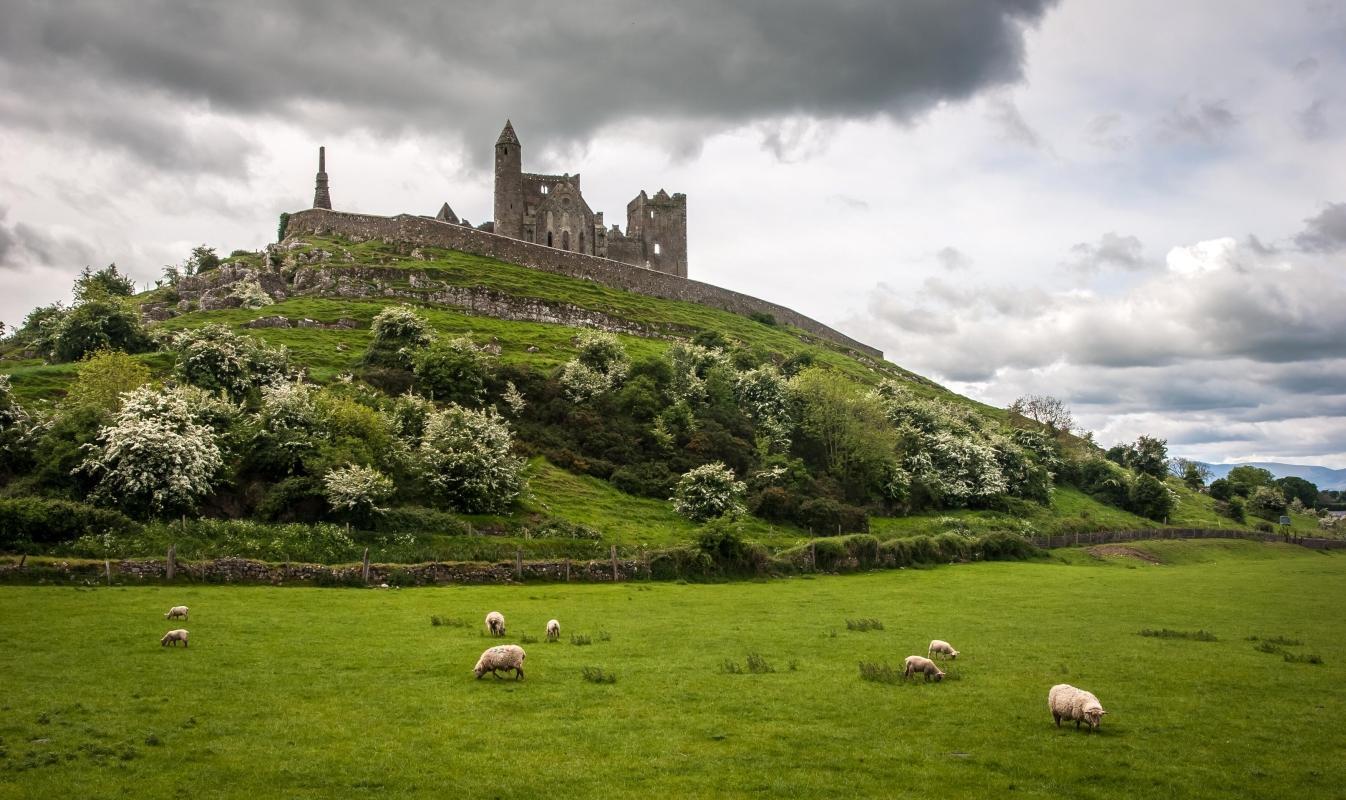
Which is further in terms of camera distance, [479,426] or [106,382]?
[479,426]

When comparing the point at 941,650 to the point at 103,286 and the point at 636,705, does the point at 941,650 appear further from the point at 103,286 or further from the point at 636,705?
the point at 103,286

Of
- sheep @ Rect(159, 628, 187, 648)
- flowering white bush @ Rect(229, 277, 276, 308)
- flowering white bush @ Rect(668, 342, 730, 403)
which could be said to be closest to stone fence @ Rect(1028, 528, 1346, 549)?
flowering white bush @ Rect(668, 342, 730, 403)

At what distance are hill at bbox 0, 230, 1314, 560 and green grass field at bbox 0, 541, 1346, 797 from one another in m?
11.5

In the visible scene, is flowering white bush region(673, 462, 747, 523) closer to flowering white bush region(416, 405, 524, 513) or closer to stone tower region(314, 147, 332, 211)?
flowering white bush region(416, 405, 524, 513)

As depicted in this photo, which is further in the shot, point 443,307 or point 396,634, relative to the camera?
point 443,307

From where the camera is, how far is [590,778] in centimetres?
1458

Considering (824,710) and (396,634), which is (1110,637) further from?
(396,634)

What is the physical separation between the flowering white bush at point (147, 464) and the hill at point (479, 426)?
7.1 inches

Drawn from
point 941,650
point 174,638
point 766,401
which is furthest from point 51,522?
point 766,401

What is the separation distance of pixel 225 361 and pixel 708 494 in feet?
113

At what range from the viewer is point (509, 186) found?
12781 cm

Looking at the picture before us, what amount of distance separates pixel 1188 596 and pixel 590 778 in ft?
121

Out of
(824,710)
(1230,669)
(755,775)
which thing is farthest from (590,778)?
(1230,669)

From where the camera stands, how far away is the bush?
3584 centimetres
